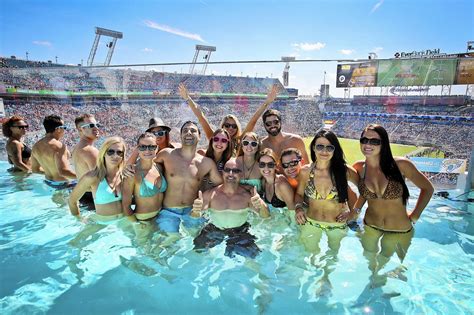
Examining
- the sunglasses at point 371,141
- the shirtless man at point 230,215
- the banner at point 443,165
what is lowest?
the banner at point 443,165

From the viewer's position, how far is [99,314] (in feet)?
8.15

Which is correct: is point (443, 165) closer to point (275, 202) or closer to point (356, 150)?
point (275, 202)

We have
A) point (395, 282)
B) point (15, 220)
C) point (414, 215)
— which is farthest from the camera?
point (15, 220)

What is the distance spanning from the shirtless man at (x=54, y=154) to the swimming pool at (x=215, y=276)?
1135mm

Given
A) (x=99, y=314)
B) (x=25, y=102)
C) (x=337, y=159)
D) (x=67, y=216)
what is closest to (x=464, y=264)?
(x=337, y=159)

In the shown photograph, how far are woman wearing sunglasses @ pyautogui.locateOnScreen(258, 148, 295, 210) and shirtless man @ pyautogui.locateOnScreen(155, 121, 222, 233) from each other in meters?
0.63

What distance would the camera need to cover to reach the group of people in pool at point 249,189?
114 inches

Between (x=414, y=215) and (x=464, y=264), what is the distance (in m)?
0.95

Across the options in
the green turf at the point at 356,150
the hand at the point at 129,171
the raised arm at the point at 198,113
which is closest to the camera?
the hand at the point at 129,171

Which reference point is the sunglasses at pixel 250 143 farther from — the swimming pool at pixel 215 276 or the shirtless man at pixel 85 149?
the shirtless man at pixel 85 149

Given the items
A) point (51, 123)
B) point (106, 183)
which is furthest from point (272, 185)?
point (51, 123)

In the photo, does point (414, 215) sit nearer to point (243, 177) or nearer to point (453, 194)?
point (243, 177)

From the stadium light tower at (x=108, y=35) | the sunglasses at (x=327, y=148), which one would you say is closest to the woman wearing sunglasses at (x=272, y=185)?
the sunglasses at (x=327, y=148)

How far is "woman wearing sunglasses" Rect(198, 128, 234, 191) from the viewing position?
3.50 metres
